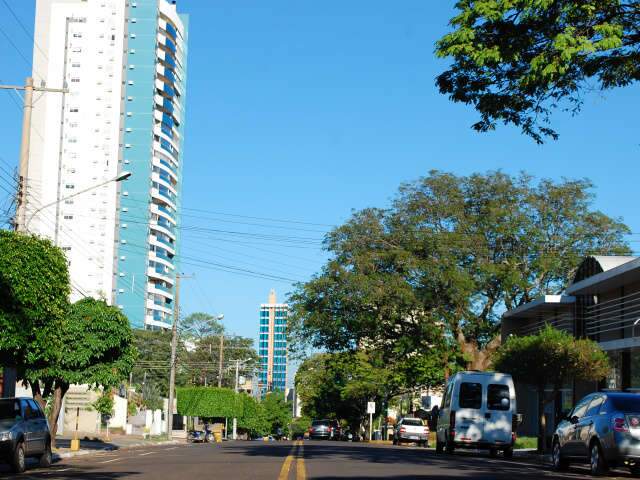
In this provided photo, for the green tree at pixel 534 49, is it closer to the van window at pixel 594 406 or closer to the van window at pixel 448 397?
the van window at pixel 594 406

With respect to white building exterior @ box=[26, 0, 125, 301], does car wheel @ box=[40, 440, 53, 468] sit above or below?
below

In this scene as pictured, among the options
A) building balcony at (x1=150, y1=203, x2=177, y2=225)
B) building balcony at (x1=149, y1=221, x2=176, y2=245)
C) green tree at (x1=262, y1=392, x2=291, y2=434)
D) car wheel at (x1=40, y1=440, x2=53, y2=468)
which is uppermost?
building balcony at (x1=150, y1=203, x2=177, y2=225)

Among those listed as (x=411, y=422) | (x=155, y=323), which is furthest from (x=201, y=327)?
(x=411, y=422)

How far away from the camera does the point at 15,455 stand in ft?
69.7

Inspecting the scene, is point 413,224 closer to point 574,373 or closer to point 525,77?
point 574,373

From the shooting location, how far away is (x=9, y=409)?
2250 centimetres

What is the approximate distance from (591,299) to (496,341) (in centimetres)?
1342

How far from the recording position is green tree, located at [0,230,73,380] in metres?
23.9

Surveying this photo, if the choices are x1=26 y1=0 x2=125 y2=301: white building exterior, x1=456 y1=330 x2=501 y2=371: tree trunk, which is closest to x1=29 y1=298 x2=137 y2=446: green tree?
x1=456 y1=330 x2=501 y2=371: tree trunk

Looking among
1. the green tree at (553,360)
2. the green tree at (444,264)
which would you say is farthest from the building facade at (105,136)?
the green tree at (553,360)

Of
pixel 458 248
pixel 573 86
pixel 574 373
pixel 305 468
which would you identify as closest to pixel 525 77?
pixel 573 86

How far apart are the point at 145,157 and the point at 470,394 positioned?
100033 mm

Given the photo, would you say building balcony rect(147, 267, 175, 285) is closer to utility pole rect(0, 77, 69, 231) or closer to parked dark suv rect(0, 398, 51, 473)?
utility pole rect(0, 77, 69, 231)

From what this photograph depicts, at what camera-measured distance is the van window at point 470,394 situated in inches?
1173
